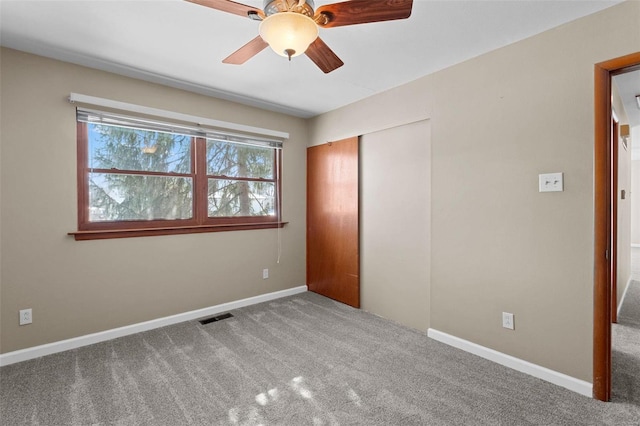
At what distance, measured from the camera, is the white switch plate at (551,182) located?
2053mm

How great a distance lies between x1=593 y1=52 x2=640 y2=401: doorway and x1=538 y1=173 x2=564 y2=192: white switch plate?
177 mm

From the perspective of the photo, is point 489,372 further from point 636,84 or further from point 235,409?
point 636,84

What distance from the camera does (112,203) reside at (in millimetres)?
2824

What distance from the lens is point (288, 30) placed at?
138cm

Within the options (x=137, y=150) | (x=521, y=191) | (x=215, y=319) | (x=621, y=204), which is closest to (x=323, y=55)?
(x=521, y=191)

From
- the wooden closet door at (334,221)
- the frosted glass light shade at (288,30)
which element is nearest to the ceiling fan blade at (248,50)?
the frosted glass light shade at (288,30)

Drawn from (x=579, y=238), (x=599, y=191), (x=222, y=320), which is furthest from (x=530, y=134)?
(x=222, y=320)

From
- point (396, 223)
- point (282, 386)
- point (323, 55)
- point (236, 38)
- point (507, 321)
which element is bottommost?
point (282, 386)

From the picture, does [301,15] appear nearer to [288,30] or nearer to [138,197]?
[288,30]

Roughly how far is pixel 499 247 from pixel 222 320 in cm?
270

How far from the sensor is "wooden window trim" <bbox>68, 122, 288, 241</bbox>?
2652mm

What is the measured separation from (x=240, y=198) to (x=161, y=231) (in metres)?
0.96

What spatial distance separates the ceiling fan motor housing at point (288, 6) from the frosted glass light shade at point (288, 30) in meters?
0.05

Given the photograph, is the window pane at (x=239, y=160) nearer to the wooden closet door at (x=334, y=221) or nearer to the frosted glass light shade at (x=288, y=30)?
the wooden closet door at (x=334, y=221)
